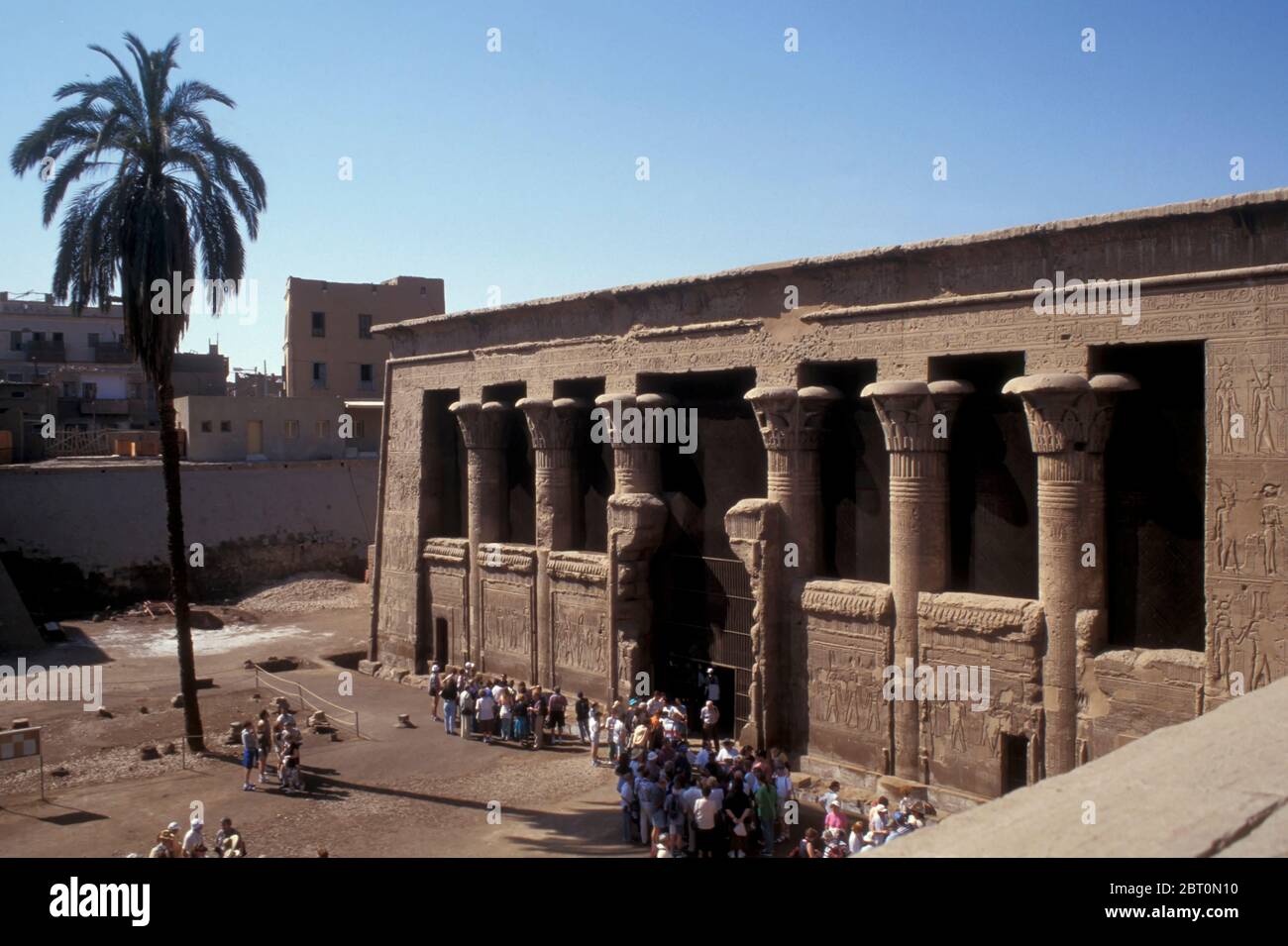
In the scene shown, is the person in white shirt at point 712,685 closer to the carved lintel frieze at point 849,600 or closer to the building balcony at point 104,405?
the carved lintel frieze at point 849,600

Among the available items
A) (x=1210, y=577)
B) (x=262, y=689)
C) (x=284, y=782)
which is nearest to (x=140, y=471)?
(x=262, y=689)

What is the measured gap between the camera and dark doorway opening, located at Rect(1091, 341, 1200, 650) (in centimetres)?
1220

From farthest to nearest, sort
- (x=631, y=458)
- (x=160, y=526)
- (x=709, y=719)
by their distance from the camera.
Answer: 1. (x=160, y=526)
2. (x=631, y=458)
3. (x=709, y=719)

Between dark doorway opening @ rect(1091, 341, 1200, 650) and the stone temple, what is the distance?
27 mm

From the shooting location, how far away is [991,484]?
46.3ft

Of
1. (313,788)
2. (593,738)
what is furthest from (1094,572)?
(313,788)

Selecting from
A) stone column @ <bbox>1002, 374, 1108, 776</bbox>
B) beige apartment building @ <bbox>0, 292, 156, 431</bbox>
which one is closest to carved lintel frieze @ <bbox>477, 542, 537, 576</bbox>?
stone column @ <bbox>1002, 374, 1108, 776</bbox>

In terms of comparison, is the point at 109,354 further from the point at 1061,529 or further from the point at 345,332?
the point at 1061,529

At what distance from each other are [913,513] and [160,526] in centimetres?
2709

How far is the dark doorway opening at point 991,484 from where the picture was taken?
13.7 meters

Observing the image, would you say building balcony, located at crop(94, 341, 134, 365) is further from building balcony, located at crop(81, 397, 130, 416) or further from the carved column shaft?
the carved column shaft

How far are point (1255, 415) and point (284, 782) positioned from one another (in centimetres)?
1395

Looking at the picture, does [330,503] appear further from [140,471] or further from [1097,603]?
[1097,603]

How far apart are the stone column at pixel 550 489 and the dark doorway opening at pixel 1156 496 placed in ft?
33.1
